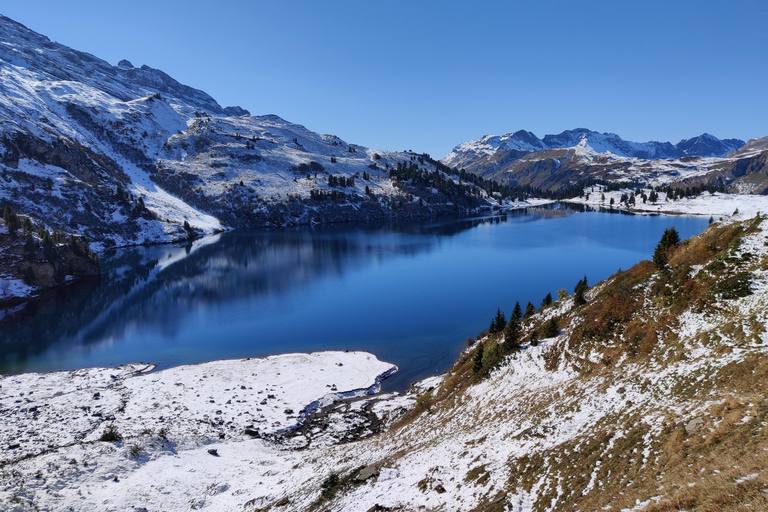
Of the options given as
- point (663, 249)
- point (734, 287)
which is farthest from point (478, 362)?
point (663, 249)

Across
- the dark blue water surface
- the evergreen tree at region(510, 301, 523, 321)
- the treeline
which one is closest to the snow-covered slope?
the evergreen tree at region(510, 301, 523, 321)

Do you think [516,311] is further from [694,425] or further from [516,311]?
[694,425]

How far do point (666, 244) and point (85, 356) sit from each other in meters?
73.0

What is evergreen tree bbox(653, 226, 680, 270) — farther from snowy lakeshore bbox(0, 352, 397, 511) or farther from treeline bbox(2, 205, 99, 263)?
treeline bbox(2, 205, 99, 263)

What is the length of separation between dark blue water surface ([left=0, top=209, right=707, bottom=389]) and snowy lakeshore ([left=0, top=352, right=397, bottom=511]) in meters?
6.68

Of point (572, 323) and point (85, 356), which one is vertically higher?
point (572, 323)

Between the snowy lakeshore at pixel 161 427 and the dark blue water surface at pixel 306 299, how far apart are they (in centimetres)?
668

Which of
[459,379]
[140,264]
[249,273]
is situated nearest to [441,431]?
[459,379]

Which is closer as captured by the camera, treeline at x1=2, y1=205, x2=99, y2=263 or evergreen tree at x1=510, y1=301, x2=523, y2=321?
evergreen tree at x1=510, y1=301, x2=523, y2=321

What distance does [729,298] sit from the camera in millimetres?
19922

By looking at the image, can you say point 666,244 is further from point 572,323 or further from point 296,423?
point 296,423

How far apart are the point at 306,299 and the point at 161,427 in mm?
45367

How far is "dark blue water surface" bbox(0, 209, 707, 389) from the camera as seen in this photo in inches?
2096

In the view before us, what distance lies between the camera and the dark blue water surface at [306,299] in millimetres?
53250
